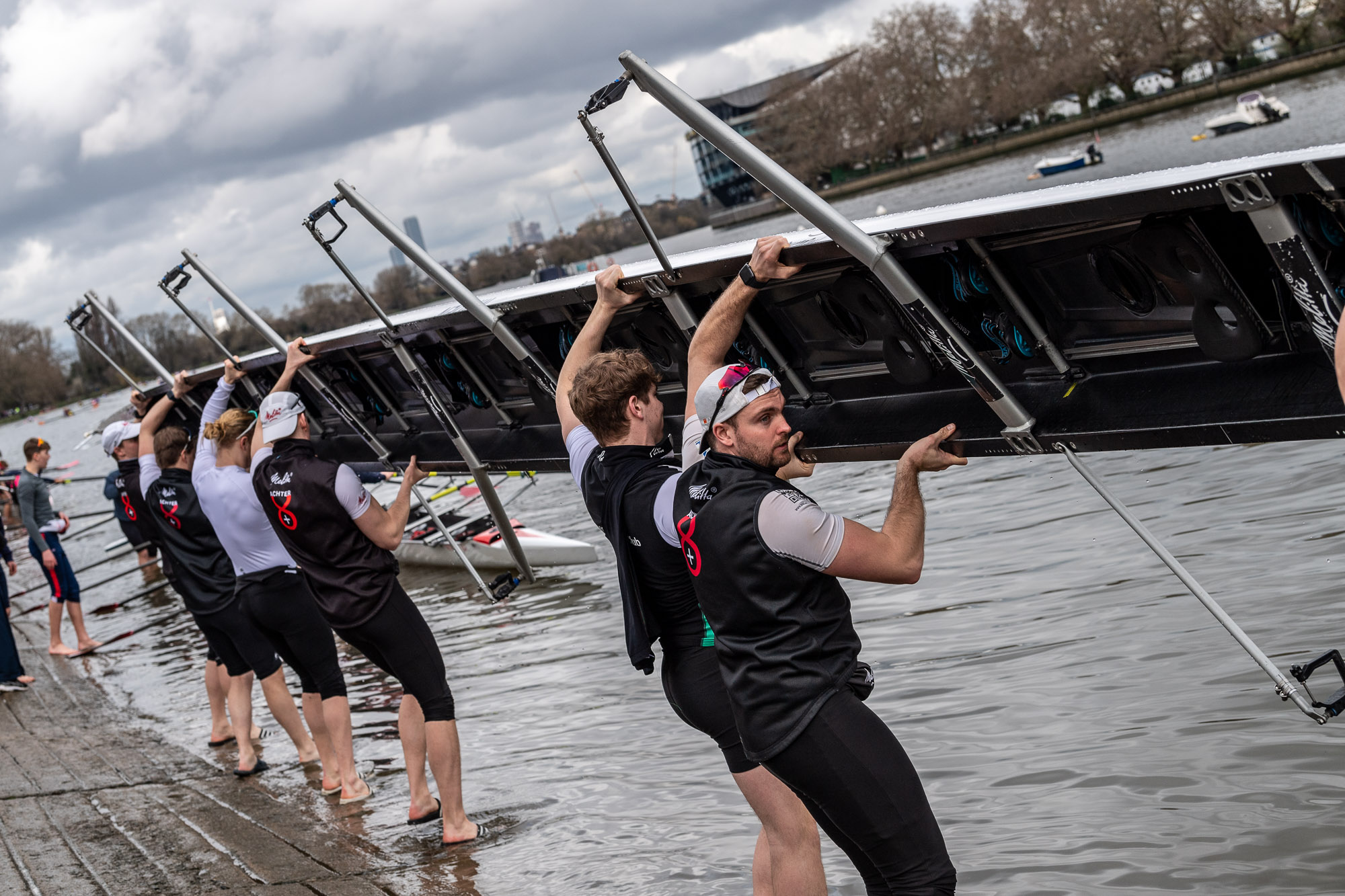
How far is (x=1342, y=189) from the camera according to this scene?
2.85m

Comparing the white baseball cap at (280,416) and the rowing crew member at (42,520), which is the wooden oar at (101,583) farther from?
the white baseball cap at (280,416)

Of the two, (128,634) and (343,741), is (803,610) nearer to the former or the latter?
(343,741)

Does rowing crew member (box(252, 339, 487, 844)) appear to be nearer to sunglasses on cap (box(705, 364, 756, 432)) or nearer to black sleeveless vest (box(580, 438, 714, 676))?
black sleeveless vest (box(580, 438, 714, 676))

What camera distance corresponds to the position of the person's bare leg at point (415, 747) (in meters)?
6.24

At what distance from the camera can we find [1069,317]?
13.2 ft

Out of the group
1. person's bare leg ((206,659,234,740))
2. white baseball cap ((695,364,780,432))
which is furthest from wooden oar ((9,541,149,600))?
white baseball cap ((695,364,780,432))

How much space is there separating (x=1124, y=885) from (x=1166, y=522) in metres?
6.56

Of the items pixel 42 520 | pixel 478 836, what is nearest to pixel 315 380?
pixel 478 836

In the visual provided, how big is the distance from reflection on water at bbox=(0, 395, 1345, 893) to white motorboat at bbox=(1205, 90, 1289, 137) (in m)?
48.4

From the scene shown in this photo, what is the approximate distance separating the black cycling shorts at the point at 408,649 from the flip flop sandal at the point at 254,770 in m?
2.95

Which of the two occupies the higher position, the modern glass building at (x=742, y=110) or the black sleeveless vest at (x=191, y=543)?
the modern glass building at (x=742, y=110)

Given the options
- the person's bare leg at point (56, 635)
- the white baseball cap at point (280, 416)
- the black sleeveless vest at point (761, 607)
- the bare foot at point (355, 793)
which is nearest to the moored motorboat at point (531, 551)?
the person's bare leg at point (56, 635)

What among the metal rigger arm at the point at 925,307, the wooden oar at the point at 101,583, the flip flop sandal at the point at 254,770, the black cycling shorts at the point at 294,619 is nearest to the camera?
the metal rigger arm at the point at 925,307

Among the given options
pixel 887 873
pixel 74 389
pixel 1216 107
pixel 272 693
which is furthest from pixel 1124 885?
pixel 74 389
